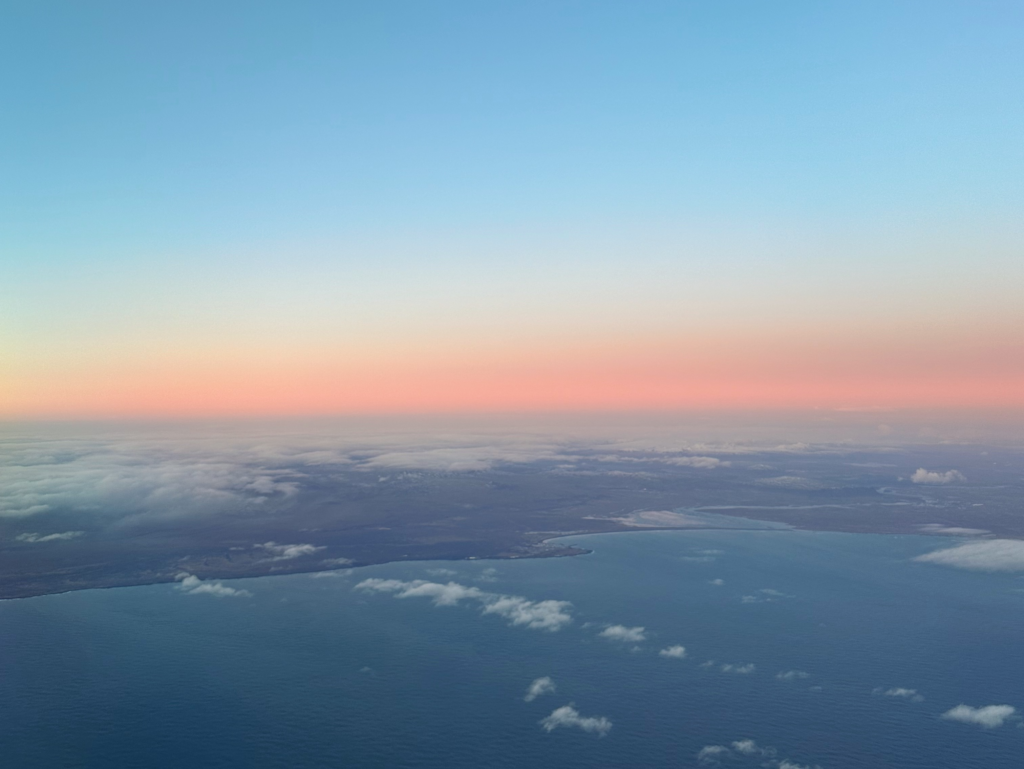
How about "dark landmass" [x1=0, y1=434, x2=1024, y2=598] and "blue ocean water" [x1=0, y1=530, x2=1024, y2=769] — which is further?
"dark landmass" [x1=0, y1=434, x2=1024, y2=598]

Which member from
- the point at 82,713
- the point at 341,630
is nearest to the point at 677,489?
the point at 341,630

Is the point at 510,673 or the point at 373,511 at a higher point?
the point at 510,673

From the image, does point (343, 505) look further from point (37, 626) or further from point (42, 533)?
point (37, 626)

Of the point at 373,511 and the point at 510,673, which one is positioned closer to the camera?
the point at 510,673

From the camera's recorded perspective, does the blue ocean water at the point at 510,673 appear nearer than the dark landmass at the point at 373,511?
Yes
